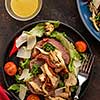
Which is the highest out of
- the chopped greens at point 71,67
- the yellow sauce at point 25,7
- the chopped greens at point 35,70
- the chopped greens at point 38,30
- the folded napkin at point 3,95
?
the yellow sauce at point 25,7

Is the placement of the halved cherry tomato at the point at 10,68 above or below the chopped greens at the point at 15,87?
above

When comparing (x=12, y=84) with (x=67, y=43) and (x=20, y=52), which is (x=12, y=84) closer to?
(x=20, y=52)

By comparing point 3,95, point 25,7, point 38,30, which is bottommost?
point 3,95

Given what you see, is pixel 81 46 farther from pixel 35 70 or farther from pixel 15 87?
pixel 15 87

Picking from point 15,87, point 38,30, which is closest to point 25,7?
point 38,30

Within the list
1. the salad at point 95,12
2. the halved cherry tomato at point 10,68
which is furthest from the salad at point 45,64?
the salad at point 95,12

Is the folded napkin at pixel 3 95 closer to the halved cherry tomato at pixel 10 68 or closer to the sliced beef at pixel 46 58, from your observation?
the halved cherry tomato at pixel 10 68

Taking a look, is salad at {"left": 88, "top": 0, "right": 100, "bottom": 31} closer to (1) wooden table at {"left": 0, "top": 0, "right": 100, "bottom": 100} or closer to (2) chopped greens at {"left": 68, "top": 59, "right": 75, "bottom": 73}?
(1) wooden table at {"left": 0, "top": 0, "right": 100, "bottom": 100}

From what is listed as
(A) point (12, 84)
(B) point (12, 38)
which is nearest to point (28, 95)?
(A) point (12, 84)
